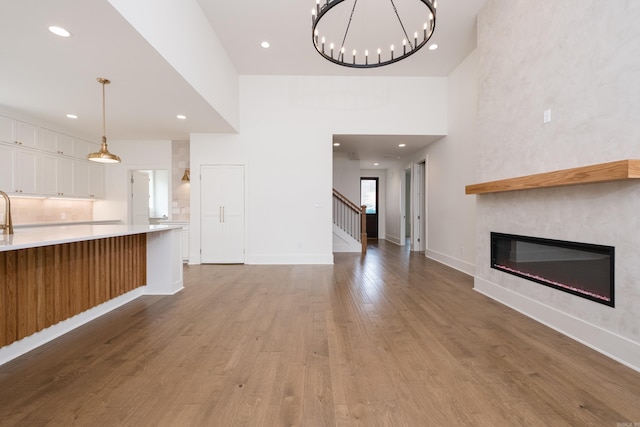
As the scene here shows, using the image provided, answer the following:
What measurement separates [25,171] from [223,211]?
3270 mm

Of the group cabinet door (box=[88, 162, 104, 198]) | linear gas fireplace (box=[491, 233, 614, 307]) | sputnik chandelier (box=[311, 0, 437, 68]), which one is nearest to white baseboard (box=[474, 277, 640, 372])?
linear gas fireplace (box=[491, 233, 614, 307])

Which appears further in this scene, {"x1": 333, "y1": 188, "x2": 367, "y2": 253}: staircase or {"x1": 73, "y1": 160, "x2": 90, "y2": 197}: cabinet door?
{"x1": 333, "y1": 188, "x2": 367, "y2": 253}: staircase

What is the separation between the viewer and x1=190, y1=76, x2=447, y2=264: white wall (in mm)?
5738

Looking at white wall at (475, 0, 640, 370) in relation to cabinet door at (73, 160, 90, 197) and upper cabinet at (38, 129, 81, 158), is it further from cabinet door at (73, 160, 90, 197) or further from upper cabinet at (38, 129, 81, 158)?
cabinet door at (73, 160, 90, 197)

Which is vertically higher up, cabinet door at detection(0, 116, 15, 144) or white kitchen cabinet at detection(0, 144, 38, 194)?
cabinet door at detection(0, 116, 15, 144)

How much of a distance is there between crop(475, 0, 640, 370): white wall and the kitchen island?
4.24m

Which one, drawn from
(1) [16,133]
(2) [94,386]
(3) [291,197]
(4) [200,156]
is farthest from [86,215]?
(2) [94,386]

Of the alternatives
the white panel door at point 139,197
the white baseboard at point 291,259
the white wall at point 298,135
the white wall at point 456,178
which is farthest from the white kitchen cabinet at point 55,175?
the white wall at point 456,178

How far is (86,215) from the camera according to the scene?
6.20 metres

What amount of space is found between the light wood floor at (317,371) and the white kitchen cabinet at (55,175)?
367 cm

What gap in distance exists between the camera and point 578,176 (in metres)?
2.24

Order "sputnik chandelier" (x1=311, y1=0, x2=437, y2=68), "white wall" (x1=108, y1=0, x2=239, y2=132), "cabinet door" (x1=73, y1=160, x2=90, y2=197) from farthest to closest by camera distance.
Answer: "cabinet door" (x1=73, y1=160, x2=90, y2=197) → "sputnik chandelier" (x1=311, y1=0, x2=437, y2=68) → "white wall" (x1=108, y1=0, x2=239, y2=132)

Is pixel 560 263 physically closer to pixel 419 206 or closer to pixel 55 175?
pixel 419 206

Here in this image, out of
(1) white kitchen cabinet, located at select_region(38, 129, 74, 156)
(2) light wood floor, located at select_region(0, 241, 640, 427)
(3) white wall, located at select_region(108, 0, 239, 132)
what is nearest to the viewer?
(2) light wood floor, located at select_region(0, 241, 640, 427)
